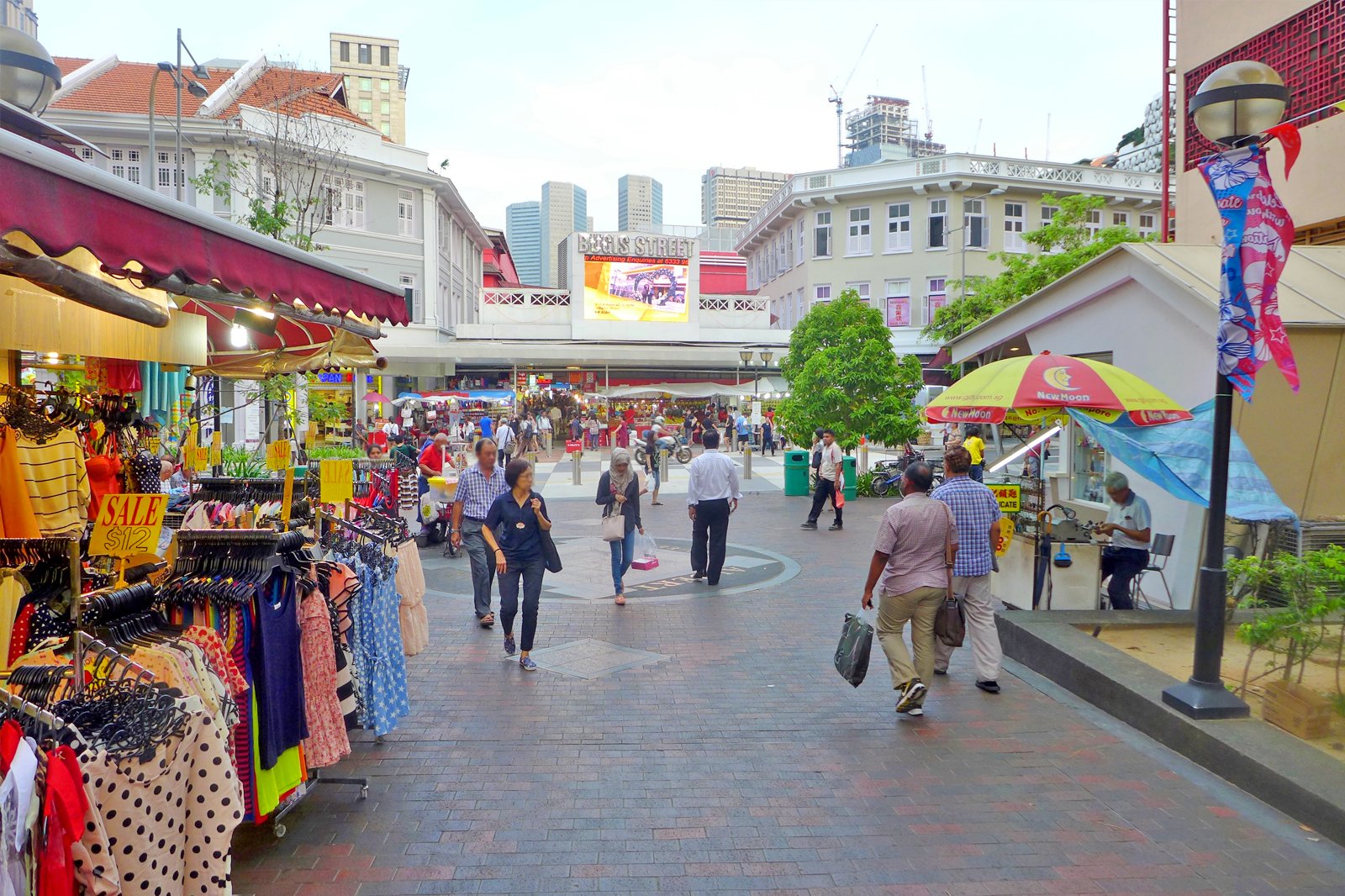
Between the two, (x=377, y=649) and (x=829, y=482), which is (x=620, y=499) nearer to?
(x=377, y=649)

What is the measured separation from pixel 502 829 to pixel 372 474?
8.08 m

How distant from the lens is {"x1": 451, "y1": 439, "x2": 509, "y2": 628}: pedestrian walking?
8648 mm

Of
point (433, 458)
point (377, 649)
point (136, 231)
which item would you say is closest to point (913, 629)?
point (377, 649)

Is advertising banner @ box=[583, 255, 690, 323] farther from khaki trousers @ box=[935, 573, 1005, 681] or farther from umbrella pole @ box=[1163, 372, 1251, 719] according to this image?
umbrella pole @ box=[1163, 372, 1251, 719]

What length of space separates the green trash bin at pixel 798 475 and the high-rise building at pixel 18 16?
47.6ft

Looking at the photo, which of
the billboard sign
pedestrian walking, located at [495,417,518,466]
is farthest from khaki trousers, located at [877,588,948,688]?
the billboard sign

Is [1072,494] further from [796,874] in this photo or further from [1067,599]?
[796,874]

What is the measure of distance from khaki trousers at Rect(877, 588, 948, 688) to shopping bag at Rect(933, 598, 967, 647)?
7 cm

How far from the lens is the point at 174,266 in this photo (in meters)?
3.39

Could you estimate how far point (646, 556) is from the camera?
11641 millimetres

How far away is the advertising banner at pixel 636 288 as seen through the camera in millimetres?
39969

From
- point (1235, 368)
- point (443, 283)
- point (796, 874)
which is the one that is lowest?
point (796, 874)

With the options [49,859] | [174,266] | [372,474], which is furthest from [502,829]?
[372,474]

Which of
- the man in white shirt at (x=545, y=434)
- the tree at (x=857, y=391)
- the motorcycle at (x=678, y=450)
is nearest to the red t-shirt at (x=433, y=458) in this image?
the tree at (x=857, y=391)
